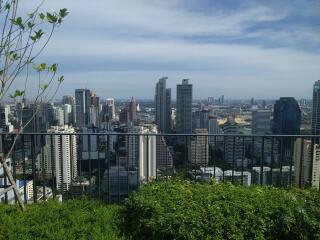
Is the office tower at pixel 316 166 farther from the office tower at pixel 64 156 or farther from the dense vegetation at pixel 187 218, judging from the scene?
the office tower at pixel 64 156

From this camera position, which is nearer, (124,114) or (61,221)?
(61,221)

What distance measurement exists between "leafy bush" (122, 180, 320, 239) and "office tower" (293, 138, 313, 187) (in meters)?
1.55

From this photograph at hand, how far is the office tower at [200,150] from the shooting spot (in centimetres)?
566

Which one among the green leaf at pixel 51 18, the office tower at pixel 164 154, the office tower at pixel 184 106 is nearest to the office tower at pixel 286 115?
the office tower at pixel 184 106

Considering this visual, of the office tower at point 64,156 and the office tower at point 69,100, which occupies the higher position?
the office tower at point 69,100

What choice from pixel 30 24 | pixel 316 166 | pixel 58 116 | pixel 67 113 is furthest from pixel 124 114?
pixel 30 24

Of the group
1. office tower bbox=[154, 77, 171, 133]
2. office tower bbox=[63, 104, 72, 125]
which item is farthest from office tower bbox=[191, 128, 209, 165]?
office tower bbox=[154, 77, 171, 133]

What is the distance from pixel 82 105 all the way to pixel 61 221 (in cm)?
386

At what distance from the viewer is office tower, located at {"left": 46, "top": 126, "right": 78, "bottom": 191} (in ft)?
18.6

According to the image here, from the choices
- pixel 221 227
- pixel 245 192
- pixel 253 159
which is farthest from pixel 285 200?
pixel 253 159

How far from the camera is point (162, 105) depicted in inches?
447

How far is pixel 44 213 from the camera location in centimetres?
420

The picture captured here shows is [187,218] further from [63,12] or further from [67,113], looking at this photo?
[67,113]

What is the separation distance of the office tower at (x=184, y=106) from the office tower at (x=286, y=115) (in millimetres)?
2104
